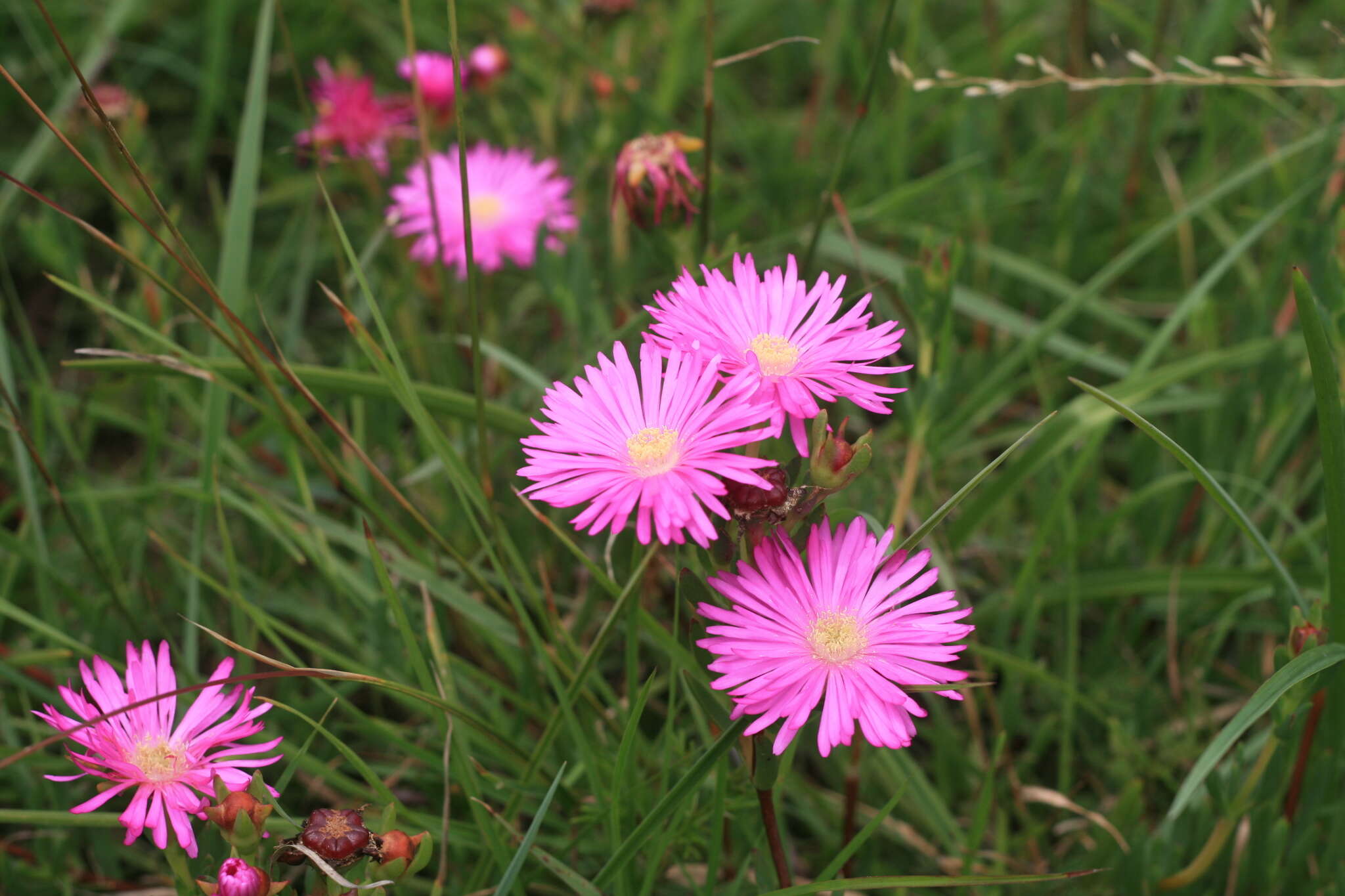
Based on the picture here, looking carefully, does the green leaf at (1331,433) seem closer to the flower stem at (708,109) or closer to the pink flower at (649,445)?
the pink flower at (649,445)

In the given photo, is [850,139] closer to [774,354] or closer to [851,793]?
[774,354]

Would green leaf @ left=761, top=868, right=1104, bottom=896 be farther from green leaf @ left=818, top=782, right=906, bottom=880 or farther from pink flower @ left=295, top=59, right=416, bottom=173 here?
pink flower @ left=295, top=59, right=416, bottom=173

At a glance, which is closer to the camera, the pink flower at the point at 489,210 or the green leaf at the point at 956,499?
the green leaf at the point at 956,499

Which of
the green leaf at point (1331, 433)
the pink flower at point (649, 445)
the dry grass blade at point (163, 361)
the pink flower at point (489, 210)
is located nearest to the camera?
the pink flower at point (649, 445)

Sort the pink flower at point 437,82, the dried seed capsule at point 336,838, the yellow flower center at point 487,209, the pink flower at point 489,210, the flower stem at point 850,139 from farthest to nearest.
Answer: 1. the pink flower at point 437,82
2. the yellow flower center at point 487,209
3. the pink flower at point 489,210
4. the flower stem at point 850,139
5. the dried seed capsule at point 336,838

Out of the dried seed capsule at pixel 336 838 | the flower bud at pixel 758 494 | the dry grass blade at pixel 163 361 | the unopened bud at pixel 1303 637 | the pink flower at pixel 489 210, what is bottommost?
the dried seed capsule at pixel 336 838

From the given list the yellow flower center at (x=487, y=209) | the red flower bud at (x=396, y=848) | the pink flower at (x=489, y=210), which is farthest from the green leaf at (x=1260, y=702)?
the yellow flower center at (x=487, y=209)

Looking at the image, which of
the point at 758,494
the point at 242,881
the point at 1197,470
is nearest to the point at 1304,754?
the point at 1197,470

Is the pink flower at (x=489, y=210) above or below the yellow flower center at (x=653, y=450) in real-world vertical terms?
above
